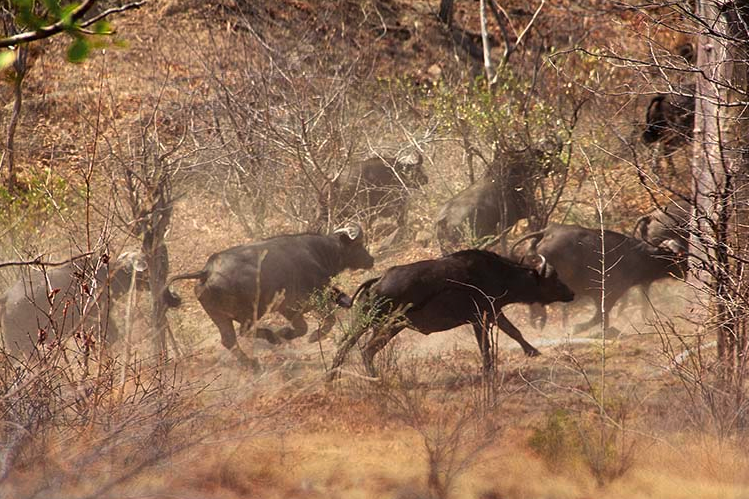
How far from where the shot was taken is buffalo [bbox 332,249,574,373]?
830cm

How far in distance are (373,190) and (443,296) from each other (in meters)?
5.26

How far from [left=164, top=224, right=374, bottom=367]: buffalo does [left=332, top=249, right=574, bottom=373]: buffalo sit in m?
0.91

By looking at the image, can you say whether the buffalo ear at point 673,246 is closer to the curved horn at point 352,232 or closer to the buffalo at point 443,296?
the buffalo at point 443,296

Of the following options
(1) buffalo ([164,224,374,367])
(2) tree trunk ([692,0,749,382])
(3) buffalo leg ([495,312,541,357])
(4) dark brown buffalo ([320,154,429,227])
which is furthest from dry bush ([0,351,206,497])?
(4) dark brown buffalo ([320,154,429,227])

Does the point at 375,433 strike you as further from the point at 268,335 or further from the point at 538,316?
the point at 538,316

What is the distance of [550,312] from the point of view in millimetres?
11602

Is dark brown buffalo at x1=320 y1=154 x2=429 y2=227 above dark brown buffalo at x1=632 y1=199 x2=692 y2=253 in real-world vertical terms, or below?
above

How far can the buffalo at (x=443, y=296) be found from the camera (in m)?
8.30

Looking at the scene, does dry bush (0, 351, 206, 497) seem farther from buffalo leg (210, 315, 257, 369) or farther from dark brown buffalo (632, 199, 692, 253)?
dark brown buffalo (632, 199, 692, 253)

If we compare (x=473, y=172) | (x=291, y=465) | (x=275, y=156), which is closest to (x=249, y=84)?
(x=275, y=156)

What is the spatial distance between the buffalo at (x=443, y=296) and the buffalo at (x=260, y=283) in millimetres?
905

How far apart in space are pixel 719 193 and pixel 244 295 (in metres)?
4.48

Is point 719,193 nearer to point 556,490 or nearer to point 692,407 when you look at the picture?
point 692,407

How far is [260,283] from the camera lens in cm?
933
